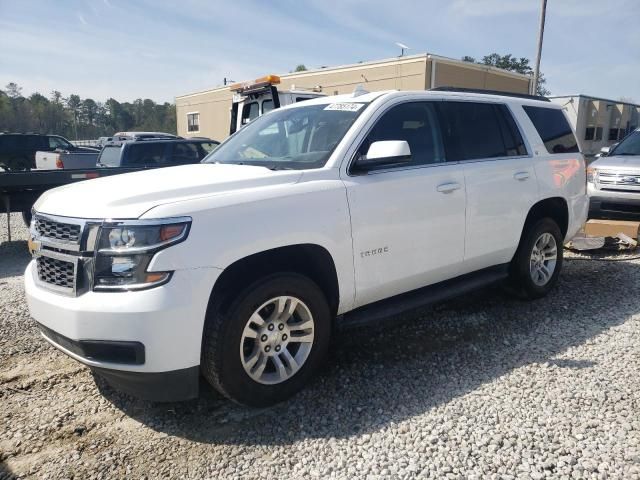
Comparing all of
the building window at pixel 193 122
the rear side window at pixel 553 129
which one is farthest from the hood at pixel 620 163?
the building window at pixel 193 122

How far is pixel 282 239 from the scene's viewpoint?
294 cm

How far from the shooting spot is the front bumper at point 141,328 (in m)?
2.52

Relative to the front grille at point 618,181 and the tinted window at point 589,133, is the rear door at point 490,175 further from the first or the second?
the tinted window at point 589,133

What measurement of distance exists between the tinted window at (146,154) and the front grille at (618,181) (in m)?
8.23

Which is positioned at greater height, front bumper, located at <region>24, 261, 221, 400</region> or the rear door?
the rear door

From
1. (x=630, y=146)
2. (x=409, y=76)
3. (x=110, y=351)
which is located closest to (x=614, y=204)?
(x=630, y=146)

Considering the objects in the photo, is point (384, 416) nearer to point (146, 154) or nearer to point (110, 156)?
point (146, 154)

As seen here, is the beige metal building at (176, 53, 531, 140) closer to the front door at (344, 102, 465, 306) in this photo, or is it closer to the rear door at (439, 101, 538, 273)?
the rear door at (439, 101, 538, 273)

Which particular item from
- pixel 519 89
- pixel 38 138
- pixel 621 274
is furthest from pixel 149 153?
pixel 519 89

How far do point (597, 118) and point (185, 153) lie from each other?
20362 mm

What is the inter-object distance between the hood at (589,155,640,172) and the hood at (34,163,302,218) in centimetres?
726

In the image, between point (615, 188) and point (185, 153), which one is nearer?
point (615, 188)

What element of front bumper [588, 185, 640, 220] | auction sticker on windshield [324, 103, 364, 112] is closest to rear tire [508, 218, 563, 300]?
auction sticker on windshield [324, 103, 364, 112]

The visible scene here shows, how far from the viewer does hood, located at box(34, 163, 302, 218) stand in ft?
8.81
